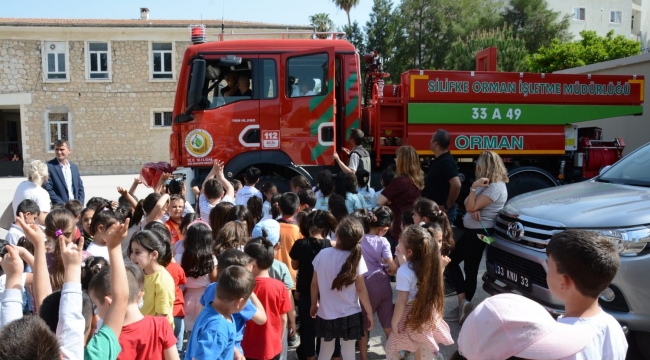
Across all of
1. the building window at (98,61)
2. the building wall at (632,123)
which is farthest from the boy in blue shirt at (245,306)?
the building window at (98,61)

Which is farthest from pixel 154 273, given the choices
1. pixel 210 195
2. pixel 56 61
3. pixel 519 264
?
pixel 56 61

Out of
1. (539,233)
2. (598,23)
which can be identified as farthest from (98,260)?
(598,23)

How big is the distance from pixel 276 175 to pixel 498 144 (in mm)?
3214

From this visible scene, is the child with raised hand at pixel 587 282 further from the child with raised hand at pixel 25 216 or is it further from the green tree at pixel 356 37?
the green tree at pixel 356 37

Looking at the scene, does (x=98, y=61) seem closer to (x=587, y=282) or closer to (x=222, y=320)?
(x=222, y=320)

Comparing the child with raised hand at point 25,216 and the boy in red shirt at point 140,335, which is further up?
the child with raised hand at point 25,216

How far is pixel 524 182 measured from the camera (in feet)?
28.8

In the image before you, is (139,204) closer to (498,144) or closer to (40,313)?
(40,313)

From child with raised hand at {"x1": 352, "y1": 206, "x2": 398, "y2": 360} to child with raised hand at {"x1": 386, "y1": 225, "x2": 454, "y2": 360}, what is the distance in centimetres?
35

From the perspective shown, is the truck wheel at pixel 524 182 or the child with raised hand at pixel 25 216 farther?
the truck wheel at pixel 524 182

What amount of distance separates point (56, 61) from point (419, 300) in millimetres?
29408

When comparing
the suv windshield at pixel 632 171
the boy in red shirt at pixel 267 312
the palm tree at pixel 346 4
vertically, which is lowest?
the boy in red shirt at pixel 267 312

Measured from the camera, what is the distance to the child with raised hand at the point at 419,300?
12.8ft

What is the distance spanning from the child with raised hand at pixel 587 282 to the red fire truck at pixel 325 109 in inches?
238
